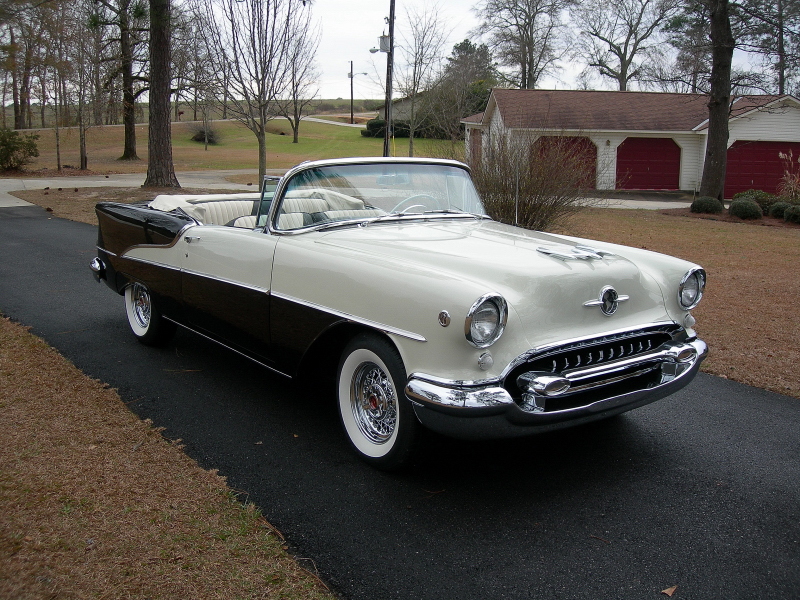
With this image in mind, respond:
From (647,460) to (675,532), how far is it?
2.38ft

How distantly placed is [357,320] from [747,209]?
17923 millimetres

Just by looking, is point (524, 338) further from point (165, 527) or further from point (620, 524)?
point (165, 527)

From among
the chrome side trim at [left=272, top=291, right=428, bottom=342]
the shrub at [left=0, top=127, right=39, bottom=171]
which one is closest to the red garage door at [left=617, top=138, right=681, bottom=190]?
the shrub at [left=0, top=127, right=39, bottom=171]

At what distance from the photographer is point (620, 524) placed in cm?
290

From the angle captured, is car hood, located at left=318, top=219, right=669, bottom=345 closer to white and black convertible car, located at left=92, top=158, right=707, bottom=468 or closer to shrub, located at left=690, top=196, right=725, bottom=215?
white and black convertible car, located at left=92, top=158, right=707, bottom=468

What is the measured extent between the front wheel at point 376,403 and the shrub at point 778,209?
58.8ft

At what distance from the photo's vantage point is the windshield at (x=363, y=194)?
403 cm

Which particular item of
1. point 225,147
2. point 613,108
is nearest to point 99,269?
point 613,108

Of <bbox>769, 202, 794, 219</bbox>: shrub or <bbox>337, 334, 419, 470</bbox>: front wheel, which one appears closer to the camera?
<bbox>337, 334, 419, 470</bbox>: front wheel

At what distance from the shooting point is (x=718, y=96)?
19.5m

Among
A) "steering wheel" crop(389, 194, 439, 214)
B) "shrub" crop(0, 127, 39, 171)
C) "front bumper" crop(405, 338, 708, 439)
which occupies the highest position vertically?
"shrub" crop(0, 127, 39, 171)

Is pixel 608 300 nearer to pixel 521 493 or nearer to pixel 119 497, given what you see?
pixel 521 493

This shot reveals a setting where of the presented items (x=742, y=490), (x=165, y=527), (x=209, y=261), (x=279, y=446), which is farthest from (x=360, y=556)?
(x=209, y=261)

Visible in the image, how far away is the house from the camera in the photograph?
87.7ft
